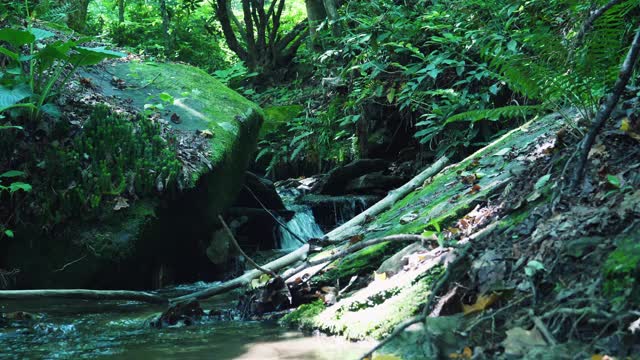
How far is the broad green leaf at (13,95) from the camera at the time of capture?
499 cm

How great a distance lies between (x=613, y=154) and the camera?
2.94 metres

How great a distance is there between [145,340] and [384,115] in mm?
6845

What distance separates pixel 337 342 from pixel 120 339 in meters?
1.34

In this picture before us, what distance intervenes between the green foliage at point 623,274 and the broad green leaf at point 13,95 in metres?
4.62

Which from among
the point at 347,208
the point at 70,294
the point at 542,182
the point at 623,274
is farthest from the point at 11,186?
the point at 347,208

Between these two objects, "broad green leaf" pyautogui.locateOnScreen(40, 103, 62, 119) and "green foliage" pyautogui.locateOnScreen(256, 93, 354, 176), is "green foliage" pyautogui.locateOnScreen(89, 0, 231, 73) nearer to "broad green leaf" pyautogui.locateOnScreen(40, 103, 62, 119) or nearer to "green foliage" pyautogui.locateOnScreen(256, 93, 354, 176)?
"green foliage" pyautogui.locateOnScreen(256, 93, 354, 176)

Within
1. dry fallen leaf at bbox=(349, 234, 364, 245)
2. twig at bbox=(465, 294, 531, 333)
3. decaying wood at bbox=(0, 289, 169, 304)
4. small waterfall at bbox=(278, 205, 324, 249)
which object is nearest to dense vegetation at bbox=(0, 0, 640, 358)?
twig at bbox=(465, 294, 531, 333)

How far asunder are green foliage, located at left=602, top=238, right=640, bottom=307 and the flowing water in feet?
3.48

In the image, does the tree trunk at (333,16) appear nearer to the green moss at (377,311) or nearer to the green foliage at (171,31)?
the green foliage at (171,31)

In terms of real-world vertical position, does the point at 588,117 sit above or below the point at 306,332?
above

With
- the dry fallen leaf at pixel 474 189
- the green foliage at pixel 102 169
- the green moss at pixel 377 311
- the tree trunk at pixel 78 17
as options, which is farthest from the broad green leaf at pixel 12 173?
the tree trunk at pixel 78 17

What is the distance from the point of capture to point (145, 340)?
11.1 ft

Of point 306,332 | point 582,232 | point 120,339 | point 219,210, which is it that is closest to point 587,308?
point 582,232

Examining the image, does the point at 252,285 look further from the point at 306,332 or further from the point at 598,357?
the point at 598,357
